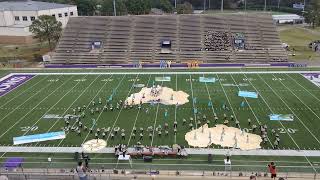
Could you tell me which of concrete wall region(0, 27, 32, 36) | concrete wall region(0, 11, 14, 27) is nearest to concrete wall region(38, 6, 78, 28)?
concrete wall region(0, 27, 32, 36)

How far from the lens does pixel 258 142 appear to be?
24734mm

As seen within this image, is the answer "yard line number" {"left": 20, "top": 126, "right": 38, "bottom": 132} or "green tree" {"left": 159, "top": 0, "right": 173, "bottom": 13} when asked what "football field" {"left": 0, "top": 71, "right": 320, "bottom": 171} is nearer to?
"yard line number" {"left": 20, "top": 126, "right": 38, "bottom": 132}

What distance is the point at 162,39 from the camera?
56375mm

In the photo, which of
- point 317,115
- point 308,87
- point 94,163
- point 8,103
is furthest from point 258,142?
point 8,103

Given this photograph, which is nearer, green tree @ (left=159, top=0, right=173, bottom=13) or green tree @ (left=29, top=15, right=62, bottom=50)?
green tree @ (left=29, top=15, right=62, bottom=50)

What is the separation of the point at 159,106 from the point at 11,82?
19621 mm

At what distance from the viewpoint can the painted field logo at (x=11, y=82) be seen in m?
38.8

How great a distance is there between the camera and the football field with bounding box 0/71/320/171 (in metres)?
26.2

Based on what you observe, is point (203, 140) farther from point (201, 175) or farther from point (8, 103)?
point (8, 103)

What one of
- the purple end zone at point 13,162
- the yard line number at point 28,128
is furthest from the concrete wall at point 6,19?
the purple end zone at point 13,162

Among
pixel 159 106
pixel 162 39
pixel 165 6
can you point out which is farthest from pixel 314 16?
pixel 159 106

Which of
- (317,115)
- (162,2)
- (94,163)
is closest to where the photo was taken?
(94,163)

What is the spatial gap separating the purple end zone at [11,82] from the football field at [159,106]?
0.80m

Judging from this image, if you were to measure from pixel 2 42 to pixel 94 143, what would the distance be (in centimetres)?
5232
